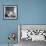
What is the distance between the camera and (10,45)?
466 cm

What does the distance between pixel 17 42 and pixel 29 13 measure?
1.12 m

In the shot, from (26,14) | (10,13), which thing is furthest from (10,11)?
(26,14)

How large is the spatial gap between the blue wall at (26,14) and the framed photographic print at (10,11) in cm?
14

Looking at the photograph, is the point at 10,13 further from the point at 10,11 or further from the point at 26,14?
the point at 26,14

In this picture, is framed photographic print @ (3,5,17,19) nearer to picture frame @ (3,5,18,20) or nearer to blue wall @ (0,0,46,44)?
picture frame @ (3,5,18,20)

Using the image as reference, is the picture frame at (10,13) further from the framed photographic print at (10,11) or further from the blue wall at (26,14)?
the blue wall at (26,14)

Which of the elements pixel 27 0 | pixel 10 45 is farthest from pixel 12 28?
pixel 27 0

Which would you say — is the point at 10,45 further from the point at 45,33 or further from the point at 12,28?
the point at 45,33

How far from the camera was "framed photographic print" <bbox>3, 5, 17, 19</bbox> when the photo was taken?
4.90m

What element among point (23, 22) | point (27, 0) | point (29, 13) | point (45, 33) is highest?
point (27, 0)

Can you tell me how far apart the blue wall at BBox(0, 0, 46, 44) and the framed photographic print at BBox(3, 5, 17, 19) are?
0.47ft

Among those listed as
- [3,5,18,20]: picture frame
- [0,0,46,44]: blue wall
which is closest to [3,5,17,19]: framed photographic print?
[3,5,18,20]: picture frame

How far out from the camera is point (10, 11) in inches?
194

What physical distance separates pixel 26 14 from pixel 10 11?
0.58 meters
